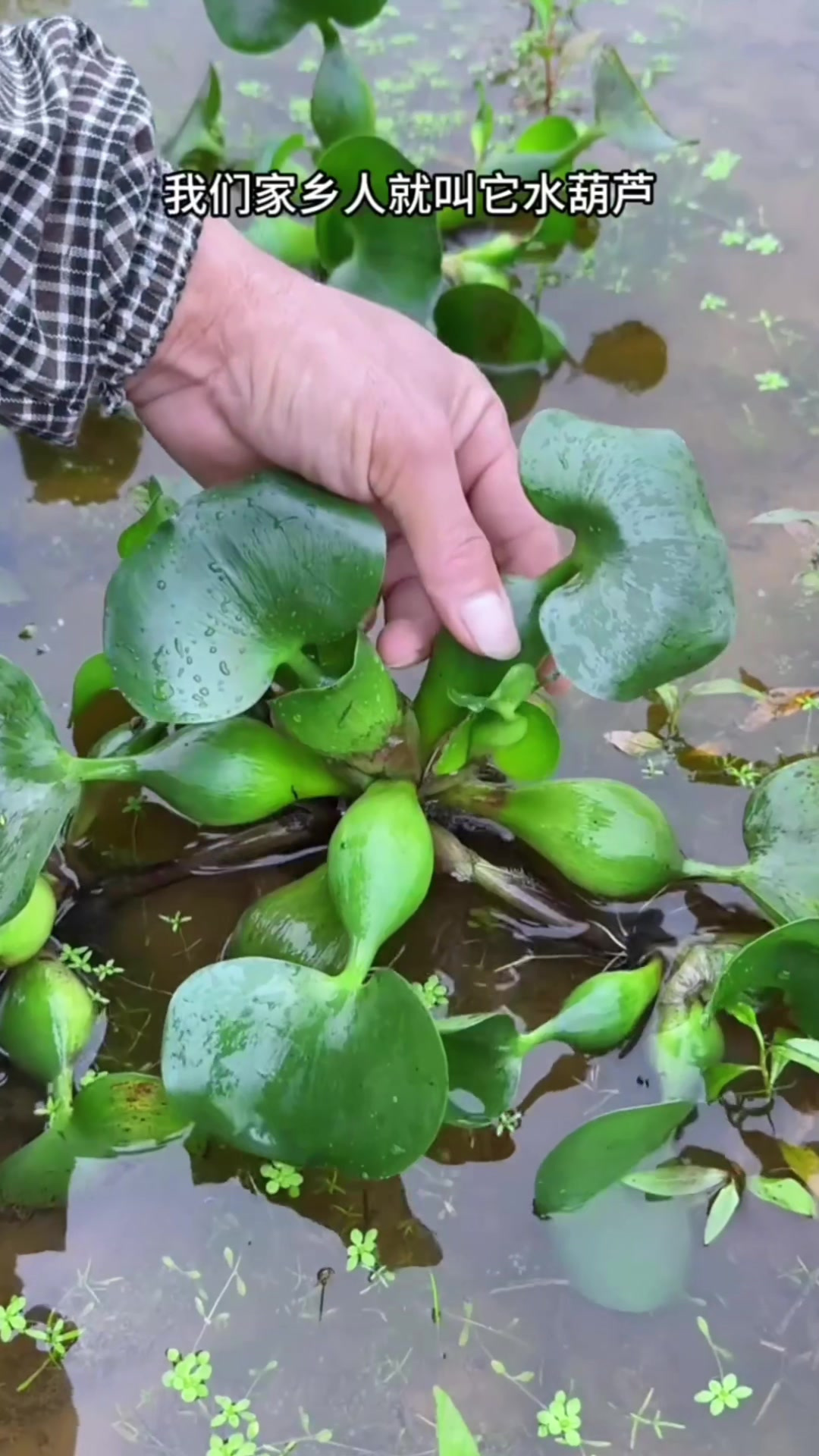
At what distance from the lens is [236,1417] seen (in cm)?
78

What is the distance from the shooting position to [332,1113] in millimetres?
749

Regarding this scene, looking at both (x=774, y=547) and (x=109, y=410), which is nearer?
(x=109, y=410)

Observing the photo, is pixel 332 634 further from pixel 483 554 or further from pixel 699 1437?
pixel 699 1437

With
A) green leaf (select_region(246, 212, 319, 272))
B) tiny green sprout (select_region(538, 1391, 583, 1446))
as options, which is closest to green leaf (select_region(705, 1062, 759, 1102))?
tiny green sprout (select_region(538, 1391, 583, 1446))

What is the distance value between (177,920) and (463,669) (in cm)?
32

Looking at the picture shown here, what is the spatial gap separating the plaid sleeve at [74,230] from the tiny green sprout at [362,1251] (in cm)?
69

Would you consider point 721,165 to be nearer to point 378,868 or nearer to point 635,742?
point 635,742

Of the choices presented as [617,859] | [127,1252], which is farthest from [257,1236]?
[617,859]

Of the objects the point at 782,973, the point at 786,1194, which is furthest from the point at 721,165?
the point at 786,1194

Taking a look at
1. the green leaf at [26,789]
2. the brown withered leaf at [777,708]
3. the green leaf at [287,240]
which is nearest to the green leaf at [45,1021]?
the green leaf at [26,789]

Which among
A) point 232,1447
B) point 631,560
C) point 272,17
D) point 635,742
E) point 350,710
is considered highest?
point 272,17

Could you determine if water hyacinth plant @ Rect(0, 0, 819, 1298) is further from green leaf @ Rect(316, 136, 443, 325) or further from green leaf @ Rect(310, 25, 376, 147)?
green leaf @ Rect(310, 25, 376, 147)

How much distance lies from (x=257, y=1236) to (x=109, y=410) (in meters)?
0.71

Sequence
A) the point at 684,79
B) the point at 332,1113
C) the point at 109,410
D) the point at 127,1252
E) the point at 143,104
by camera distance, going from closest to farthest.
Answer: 1. the point at 332,1113
2. the point at 127,1252
3. the point at 143,104
4. the point at 109,410
5. the point at 684,79
